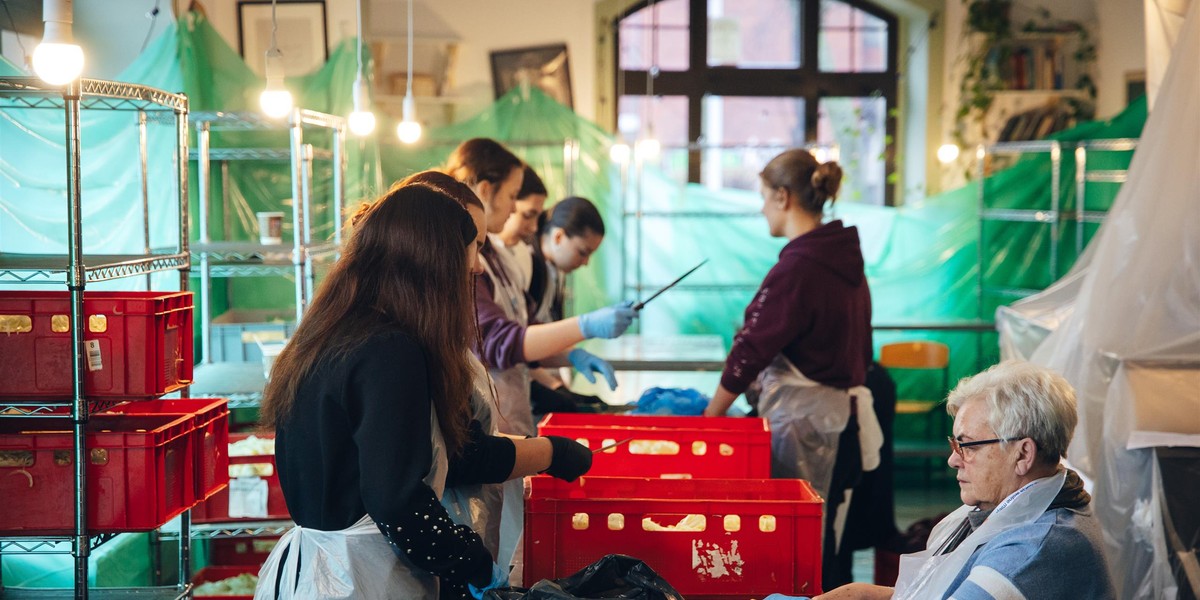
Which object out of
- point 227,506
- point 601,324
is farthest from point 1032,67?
point 227,506

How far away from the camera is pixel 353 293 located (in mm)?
1857

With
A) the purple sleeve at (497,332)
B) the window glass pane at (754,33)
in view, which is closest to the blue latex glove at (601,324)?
the purple sleeve at (497,332)

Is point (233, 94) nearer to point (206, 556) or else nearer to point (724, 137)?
point (206, 556)

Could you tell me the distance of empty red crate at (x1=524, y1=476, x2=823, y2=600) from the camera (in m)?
2.33

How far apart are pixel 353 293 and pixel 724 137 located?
21.3ft

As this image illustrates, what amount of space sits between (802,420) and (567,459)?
4.04 feet

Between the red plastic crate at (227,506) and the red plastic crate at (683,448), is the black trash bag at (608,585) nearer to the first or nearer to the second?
the red plastic crate at (683,448)

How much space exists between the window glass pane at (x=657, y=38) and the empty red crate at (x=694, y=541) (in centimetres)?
596

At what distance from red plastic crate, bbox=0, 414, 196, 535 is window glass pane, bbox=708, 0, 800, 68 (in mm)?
6179

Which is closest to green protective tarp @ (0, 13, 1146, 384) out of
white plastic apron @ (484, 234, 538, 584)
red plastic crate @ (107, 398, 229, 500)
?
white plastic apron @ (484, 234, 538, 584)

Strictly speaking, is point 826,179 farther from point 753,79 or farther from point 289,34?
point 753,79

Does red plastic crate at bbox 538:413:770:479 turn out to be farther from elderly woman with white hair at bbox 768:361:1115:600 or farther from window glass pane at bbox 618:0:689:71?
window glass pane at bbox 618:0:689:71

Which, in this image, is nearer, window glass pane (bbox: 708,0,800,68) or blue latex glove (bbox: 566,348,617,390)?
blue latex glove (bbox: 566,348,617,390)

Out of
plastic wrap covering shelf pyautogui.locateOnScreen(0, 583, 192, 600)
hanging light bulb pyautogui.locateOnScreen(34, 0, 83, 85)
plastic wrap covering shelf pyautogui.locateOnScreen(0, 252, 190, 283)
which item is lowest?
plastic wrap covering shelf pyautogui.locateOnScreen(0, 583, 192, 600)
